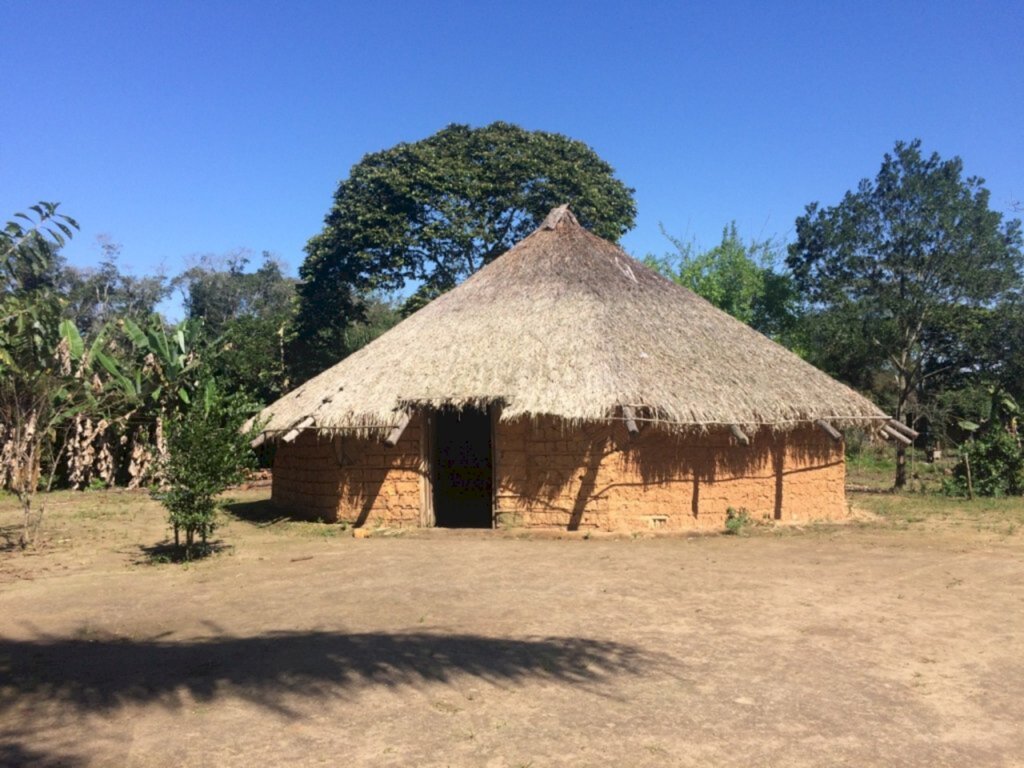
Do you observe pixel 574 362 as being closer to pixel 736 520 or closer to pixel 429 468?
pixel 429 468

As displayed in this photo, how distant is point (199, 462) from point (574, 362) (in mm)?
5575

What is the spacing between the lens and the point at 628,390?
1116cm

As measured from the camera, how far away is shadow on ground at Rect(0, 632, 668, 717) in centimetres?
480

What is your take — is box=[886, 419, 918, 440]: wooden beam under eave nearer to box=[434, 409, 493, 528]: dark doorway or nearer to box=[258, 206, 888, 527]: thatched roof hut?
box=[258, 206, 888, 527]: thatched roof hut

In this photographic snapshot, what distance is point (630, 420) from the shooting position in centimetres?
1065

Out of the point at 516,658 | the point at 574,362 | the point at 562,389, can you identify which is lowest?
the point at 516,658

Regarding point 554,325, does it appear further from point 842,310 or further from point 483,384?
point 842,310

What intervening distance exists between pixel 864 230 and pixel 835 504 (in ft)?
27.0

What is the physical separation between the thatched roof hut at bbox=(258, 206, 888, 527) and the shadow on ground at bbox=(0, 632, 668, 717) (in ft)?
17.2

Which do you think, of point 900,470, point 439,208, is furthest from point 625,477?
point 439,208

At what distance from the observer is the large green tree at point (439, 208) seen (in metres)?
24.3

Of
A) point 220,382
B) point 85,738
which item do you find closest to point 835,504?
point 85,738

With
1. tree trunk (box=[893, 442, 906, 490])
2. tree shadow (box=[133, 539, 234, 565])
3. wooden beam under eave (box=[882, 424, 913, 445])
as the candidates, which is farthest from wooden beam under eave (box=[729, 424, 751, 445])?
tree trunk (box=[893, 442, 906, 490])

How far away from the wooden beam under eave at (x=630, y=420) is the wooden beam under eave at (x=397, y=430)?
3312 mm
